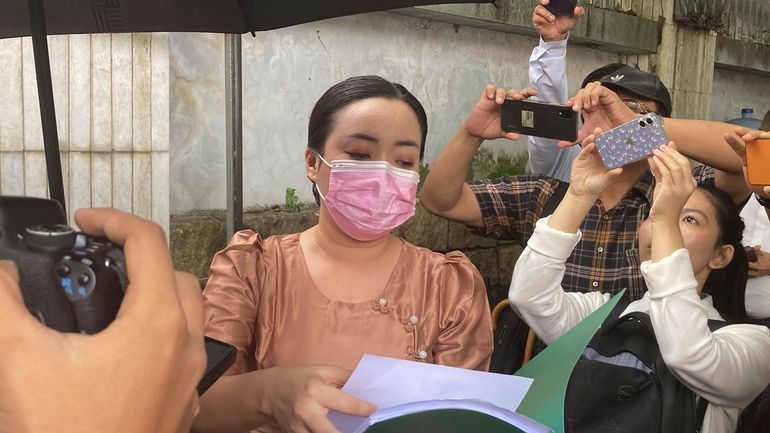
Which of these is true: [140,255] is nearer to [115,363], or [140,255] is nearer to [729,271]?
[115,363]

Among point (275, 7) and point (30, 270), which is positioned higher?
point (275, 7)

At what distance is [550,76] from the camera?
2.97m

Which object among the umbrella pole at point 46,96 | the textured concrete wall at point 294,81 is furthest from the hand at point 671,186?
the textured concrete wall at point 294,81

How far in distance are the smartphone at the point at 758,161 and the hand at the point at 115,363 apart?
1.55 meters

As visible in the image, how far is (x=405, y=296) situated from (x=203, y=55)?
253cm

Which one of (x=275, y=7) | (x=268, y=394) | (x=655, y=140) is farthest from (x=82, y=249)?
(x=655, y=140)

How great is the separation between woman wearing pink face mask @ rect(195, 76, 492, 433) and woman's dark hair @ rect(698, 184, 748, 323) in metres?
0.90

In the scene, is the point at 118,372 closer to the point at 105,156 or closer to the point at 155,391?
the point at 155,391

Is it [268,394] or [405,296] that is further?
[405,296]

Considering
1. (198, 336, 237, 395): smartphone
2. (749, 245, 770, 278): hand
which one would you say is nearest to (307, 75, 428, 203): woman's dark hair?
(198, 336, 237, 395): smartphone

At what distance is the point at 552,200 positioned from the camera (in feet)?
8.82

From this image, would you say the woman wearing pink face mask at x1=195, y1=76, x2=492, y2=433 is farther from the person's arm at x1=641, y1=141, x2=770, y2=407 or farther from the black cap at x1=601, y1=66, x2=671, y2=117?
the black cap at x1=601, y1=66, x2=671, y2=117

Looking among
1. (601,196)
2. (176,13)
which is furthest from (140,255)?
(601,196)

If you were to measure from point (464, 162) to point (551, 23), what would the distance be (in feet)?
1.95
